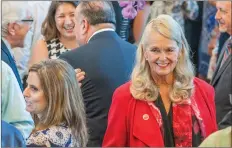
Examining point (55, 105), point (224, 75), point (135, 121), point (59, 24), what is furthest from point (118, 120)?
point (59, 24)

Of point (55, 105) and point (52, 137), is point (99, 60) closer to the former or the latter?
point (55, 105)

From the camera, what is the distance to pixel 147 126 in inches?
135

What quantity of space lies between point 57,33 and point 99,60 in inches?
21.6

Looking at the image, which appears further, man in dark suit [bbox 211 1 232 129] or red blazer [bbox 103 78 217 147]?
man in dark suit [bbox 211 1 232 129]

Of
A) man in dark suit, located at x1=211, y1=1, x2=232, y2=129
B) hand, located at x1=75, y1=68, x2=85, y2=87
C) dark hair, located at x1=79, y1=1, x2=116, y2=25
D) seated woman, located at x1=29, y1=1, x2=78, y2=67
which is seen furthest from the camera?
seated woman, located at x1=29, y1=1, x2=78, y2=67

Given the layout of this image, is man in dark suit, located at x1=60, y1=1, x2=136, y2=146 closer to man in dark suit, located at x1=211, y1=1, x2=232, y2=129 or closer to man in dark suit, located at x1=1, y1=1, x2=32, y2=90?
man in dark suit, located at x1=1, y1=1, x2=32, y2=90

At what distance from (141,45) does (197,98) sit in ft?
1.06

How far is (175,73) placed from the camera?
3492mm

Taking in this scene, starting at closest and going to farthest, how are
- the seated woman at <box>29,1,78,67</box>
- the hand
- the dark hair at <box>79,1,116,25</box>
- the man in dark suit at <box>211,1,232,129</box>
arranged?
the man in dark suit at <box>211,1,232,129</box>
the hand
the dark hair at <box>79,1,116,25</box>
the seated woman at <box>29,1,78,67</box>

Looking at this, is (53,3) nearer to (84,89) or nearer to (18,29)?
(18,29)

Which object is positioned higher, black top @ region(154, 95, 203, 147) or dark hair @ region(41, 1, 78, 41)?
dark hair @ region(41, 1, 78, 41)

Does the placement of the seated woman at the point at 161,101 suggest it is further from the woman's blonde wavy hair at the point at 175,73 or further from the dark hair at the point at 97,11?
the dark hair at the point at 97,11

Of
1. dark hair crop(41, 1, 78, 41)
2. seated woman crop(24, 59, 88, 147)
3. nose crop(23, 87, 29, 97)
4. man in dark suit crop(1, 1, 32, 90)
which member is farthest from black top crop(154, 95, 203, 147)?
dark hair crop(41, 1, 78, 41)

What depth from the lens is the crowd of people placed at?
3350 millimetres
